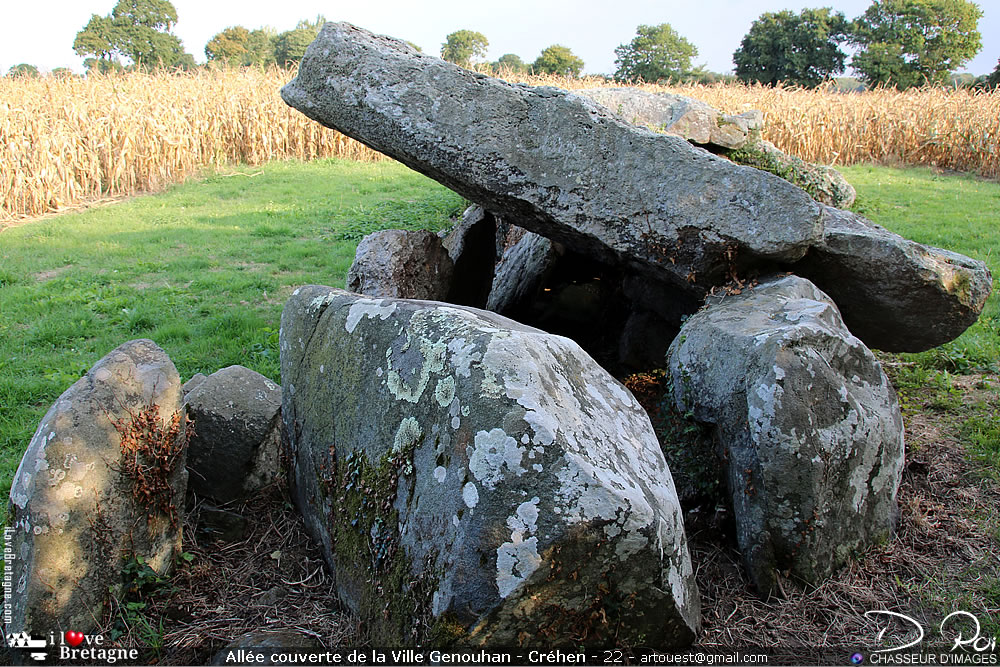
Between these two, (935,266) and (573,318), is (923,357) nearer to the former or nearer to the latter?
(935,266)

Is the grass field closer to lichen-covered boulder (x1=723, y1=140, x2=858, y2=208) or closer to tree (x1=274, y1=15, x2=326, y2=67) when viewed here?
lichen-covered boulder (x1=723, y1=140, x2=858, y2=208)

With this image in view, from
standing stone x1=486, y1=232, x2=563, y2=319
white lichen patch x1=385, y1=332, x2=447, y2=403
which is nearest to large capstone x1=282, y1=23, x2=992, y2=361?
standing stone x1=486, y1=232, x2=563, y2=319

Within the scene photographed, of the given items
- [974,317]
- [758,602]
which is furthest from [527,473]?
[974,317]

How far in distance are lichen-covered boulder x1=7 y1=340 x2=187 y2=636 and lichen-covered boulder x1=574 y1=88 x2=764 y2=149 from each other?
5.66 meters

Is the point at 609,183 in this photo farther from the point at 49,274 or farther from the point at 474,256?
the point at 49,274

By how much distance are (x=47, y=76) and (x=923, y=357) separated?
16418mm

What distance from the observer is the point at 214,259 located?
29.6 feet

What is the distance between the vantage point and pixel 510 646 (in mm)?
2332

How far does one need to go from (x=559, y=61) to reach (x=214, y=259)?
47127 mm

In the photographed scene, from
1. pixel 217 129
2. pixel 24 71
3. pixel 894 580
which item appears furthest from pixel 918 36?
pixel 894 580

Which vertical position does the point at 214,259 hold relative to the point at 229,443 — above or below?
below

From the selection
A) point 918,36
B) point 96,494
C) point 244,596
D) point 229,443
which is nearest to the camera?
point 96,494

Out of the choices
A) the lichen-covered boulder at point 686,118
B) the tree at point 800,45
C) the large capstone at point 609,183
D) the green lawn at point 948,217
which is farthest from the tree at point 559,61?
the large capstone at point 609,183

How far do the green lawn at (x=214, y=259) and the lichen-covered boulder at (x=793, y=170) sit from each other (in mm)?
1620
